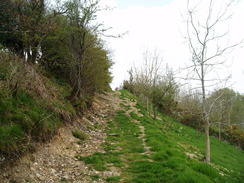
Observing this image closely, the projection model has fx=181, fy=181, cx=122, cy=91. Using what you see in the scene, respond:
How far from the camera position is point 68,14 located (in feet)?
35.0

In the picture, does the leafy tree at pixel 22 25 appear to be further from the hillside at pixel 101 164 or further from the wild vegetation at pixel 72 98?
the hillside at pixel 101 164

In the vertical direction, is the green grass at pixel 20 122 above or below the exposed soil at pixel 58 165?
above

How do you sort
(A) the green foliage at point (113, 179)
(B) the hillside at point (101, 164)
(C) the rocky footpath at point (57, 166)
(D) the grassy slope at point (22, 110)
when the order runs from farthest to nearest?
1. (A) the green foliage at point (113, 179)
2. (B) the hillside at point (101, 164)
3. (D) the grassy slope at point (22, 110)
4. (C) the rocky footpath at point (57, 166)

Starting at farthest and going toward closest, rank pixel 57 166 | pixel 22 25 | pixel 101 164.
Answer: pixel 22 25, pixel 101 164, pixel 57 166

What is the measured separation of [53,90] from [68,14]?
4.90 metres

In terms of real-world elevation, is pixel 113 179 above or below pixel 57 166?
below

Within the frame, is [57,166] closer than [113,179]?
No

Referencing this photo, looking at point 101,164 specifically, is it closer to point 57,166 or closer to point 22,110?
point 57,166

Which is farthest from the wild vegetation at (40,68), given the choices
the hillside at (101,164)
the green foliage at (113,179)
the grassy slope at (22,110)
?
the green foliage at (113,179)

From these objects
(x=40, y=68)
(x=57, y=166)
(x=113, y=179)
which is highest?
(x=40, y=68)

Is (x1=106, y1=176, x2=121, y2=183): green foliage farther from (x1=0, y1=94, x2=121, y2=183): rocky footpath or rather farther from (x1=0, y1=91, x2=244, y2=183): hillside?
(x1=0, y1=94, x2=121, y2=183): rocky footpath

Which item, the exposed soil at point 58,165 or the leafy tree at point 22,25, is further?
the leafy tree at point 22,25

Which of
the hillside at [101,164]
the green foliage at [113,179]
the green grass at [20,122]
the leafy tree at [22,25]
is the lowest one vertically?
the green foliage at [113,179]

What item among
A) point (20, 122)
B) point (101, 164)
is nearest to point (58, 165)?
point (101, 164)
